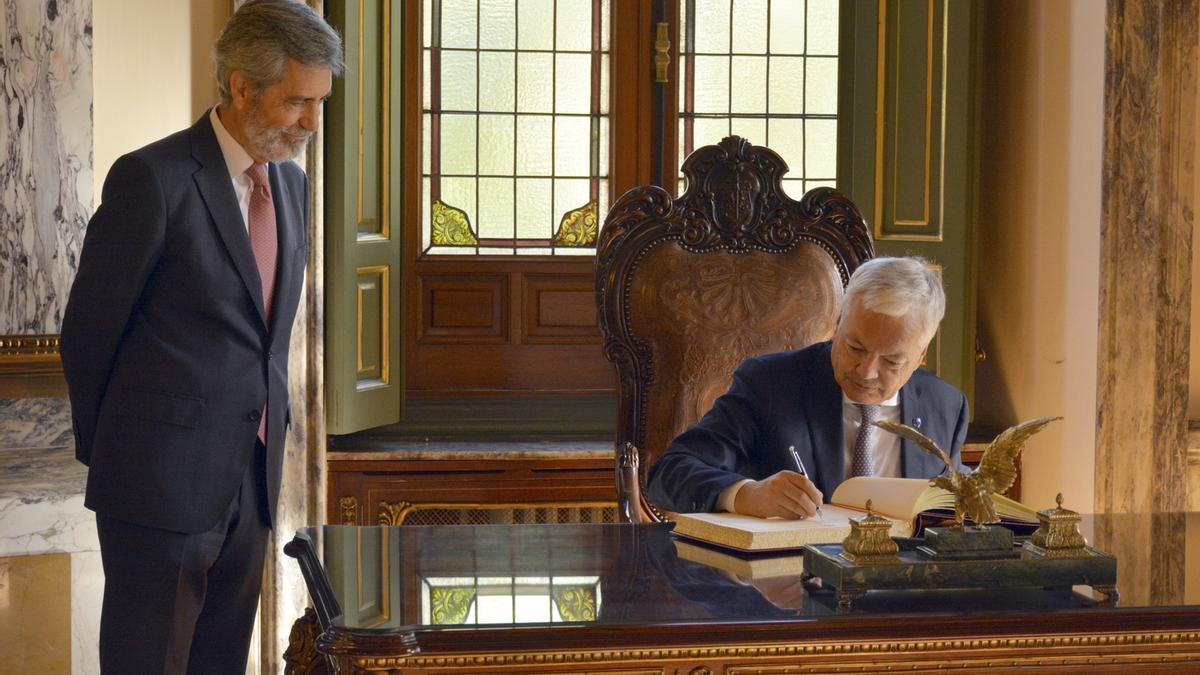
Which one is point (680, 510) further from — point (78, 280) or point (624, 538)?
point (78, 280)

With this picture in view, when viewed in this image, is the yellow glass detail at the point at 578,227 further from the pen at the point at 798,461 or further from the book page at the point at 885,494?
the book page at the point at 885,494

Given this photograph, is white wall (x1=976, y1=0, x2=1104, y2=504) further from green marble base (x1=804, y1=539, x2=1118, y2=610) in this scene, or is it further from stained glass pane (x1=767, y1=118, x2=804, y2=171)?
green marble base (x1=804, y1=539, x2=1118, y2=610)

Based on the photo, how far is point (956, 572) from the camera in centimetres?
187

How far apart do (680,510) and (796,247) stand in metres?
0.91

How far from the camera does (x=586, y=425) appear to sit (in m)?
4.81

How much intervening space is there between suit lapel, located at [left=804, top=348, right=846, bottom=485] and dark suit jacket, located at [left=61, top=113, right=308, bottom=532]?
1.01m

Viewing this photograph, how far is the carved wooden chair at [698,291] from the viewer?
3078 mm

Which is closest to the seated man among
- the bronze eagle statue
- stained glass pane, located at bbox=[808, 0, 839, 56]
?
the bronze eagle statue

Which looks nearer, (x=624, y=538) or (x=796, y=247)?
(x=624, y=538)

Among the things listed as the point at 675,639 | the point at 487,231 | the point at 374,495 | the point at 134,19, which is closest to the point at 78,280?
the point at 675,639

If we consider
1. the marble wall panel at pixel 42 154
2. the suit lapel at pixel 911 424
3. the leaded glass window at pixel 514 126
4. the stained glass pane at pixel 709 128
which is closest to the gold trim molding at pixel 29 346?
the marble wall panel at pixel 42 154

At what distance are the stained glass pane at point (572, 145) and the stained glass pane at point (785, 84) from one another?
0.64 meters

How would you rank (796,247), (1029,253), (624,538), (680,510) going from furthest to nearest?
(1029,253)
(796,247)
(680,510)
(624,538)

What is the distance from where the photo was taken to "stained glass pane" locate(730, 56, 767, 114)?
16.1 ft
